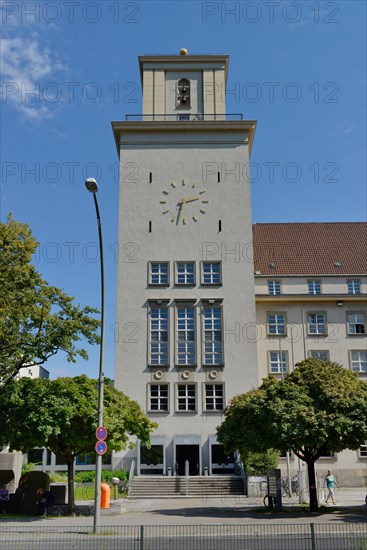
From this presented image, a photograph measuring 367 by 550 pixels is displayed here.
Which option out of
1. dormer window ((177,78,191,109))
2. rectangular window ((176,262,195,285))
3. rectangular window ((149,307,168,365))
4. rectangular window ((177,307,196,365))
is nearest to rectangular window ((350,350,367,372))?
rectangular window ((177,307,196,365))

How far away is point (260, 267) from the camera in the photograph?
2084 inches

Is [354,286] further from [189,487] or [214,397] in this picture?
[189,487]

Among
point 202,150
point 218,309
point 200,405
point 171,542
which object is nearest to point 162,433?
point 200,405

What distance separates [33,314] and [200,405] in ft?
70.2

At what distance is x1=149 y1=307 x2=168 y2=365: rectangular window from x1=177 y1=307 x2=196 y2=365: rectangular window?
1027 millimetres

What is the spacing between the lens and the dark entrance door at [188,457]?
44.8 m

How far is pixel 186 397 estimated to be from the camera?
1817 inches

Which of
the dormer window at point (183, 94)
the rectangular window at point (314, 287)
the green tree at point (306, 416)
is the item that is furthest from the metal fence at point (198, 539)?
the dormer window at point (183, 94)

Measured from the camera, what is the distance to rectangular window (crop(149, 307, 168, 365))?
154 feet

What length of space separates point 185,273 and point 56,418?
25130 millimetres

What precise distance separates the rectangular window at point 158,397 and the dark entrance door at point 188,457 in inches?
125

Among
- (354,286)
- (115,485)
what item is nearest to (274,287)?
(354,286)

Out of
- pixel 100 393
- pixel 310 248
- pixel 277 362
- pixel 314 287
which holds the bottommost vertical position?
pixel 100 393

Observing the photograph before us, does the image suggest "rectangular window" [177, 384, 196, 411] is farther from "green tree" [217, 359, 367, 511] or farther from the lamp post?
the lamp post
